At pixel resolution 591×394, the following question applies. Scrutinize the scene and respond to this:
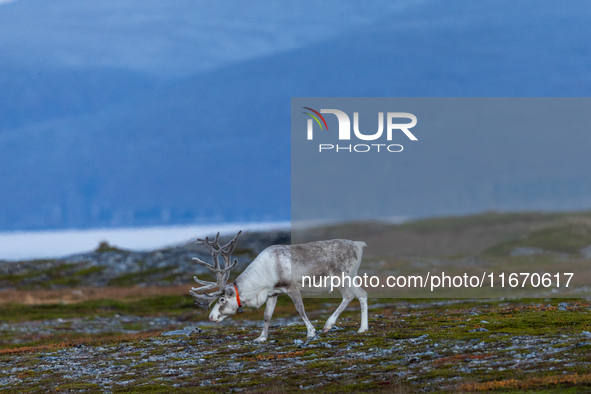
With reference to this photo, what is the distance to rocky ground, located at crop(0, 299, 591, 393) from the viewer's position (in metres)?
17.4

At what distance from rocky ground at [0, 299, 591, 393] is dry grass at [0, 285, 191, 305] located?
32.2 meters

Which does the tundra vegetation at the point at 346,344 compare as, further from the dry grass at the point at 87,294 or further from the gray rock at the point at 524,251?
the gray rock at the point at 524,251

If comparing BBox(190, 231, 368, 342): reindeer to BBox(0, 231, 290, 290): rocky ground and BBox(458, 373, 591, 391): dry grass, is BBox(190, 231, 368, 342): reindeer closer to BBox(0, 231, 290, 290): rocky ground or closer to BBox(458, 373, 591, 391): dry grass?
BBox(458, 373, 591, 391): dry grass

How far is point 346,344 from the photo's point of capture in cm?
2406

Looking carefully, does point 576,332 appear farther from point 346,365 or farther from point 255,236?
point 255,236

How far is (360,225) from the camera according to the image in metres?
56.0

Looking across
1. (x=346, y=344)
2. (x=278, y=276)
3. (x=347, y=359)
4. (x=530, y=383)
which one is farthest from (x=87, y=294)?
(x=530, y=383)

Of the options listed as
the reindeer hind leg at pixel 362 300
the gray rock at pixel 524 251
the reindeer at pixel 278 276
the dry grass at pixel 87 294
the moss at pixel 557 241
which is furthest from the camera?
the gray rock at pixel 524 251

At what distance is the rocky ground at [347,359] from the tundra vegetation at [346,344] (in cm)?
6

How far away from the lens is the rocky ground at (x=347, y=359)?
57.1 ft

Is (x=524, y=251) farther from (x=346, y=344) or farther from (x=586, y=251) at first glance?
(x=346, y=344)

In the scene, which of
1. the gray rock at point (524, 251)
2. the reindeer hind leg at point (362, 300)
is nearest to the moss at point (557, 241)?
the gray rock at point (524, 251)

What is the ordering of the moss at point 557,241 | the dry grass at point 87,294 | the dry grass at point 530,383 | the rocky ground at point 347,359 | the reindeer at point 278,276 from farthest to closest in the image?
the dry grass at point 87,294, the moss at point 557,241, the reindeer at point 278,276, the rocky ground at point 347,359, the dry grass at point 530,383

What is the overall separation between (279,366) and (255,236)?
90568 mm
